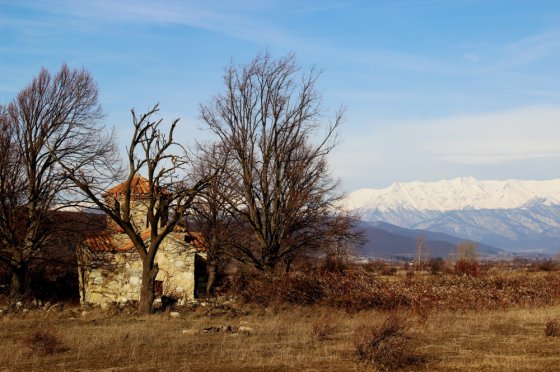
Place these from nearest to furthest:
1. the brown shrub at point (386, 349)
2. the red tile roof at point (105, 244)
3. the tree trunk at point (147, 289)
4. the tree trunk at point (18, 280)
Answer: the brown shrub at point (386, 349)
the tree trunk at point (147, 289)
the tree trunk at point (18, 280)
the red tile roof at point (105, 244)

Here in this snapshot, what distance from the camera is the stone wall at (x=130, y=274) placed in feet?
98.6

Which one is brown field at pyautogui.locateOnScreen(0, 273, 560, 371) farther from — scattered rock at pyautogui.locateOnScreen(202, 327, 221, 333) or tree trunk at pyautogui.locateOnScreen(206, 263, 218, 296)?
tree trunk at pyautogui.locateOnScreen(206, 263, 218, 296)

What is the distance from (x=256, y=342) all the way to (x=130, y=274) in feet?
55.6

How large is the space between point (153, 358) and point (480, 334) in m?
8.71

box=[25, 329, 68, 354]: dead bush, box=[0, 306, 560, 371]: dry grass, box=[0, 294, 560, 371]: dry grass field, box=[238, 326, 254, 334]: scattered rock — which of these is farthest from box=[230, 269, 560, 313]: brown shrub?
box=[25, 329, 68, 354]: dead bush

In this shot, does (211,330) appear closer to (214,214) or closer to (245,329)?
(245,329)

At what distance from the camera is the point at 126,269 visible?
30250mm

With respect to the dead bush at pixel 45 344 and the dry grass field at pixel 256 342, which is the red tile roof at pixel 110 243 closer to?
the dry grass field at pixel 256 342

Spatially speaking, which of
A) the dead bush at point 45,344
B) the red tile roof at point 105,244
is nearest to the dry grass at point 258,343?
the dead bush at point 45,344

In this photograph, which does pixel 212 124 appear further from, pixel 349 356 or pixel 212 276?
pixel 349 356

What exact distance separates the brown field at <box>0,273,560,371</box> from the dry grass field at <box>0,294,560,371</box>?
0.02 metres

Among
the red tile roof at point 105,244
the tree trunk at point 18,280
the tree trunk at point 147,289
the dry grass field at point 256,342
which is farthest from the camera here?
the red tile roof at point 105,244

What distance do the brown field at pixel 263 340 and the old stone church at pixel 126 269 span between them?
315 inches

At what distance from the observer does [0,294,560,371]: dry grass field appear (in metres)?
12.0
